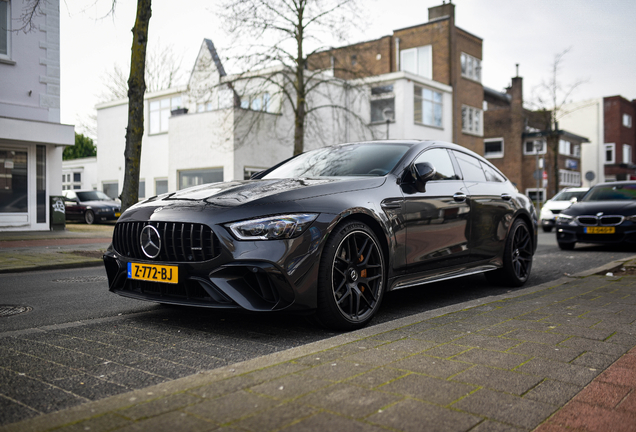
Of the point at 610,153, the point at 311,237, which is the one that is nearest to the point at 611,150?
the point at 610,153

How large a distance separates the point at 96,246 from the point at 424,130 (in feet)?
67.4

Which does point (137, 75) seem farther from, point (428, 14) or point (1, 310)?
point (428, 14)

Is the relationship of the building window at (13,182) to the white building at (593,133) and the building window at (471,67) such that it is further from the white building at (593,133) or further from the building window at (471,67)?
the white building at (593,133)

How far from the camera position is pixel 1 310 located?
17.1 feet

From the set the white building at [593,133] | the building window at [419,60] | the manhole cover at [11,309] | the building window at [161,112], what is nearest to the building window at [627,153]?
the white building at [593,133]

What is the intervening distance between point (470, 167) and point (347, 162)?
1.71m

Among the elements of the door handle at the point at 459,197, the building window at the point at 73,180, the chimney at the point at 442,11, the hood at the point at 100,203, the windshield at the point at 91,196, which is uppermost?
the chimney at the point at 442,11

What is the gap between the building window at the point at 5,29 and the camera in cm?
1622

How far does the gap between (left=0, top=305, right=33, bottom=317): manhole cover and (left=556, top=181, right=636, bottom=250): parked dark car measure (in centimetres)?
1001

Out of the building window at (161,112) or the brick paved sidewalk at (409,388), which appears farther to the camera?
the building window at (161,112)

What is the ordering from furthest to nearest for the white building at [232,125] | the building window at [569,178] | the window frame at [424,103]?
the building window at [569,178], the window frame at [424,103], the white building at [232,125]

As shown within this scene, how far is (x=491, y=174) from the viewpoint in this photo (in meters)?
6.75

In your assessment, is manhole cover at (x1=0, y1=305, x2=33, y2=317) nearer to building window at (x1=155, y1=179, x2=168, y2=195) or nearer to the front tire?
the front tire

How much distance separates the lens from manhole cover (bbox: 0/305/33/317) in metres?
5.07
